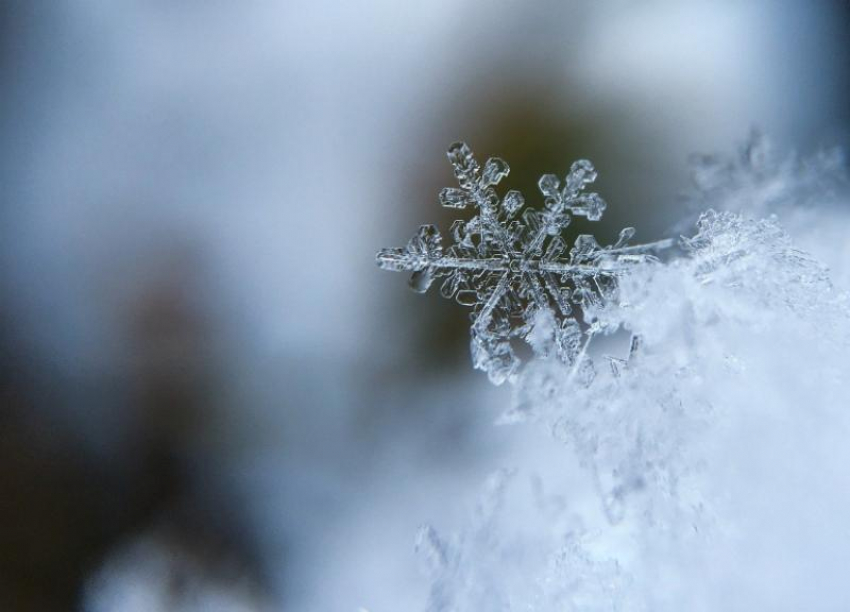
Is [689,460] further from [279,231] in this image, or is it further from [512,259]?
[279,231]

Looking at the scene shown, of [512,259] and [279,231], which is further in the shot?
[279,231]

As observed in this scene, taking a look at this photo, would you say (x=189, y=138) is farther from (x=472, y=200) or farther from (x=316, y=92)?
(x=472, y=200)

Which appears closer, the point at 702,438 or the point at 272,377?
the point at 702,438

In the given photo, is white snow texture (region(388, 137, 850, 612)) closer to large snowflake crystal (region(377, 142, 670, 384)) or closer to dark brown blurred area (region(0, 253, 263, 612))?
large snowflake crystal (region(377, 142, 670, 384))

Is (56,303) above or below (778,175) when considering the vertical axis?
below

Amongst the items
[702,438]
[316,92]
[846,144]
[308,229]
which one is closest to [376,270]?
[308,229]

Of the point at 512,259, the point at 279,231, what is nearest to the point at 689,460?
the point at 512,259

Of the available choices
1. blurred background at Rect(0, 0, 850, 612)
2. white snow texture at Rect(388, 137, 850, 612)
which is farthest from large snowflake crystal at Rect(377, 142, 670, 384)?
blurred background at Rect(0, 0, 850, 612)
